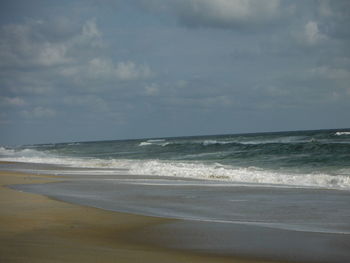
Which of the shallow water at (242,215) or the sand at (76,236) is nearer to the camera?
the sand at (76,236)

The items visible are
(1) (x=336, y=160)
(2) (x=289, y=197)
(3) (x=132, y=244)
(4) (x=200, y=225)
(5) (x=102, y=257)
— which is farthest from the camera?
(1) (x=336, y=160)

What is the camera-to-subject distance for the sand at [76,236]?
564 cm

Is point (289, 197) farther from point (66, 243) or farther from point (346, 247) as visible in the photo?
point (66, 243)

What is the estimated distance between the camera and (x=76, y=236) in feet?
23.1

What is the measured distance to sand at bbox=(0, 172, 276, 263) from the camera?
5.64 metres

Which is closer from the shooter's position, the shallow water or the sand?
the sand

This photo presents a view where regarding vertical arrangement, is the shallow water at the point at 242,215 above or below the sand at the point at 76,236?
below

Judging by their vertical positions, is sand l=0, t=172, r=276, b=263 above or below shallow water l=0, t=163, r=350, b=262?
above

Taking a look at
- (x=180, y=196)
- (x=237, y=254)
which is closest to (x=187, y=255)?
(x=237, y=254)

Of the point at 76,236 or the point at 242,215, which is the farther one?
the point at 242,215

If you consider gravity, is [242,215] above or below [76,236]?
below

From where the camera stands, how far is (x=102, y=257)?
18.4ft

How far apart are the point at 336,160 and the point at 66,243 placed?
25.5 meters

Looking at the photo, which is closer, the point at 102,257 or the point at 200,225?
the point at 102,257
